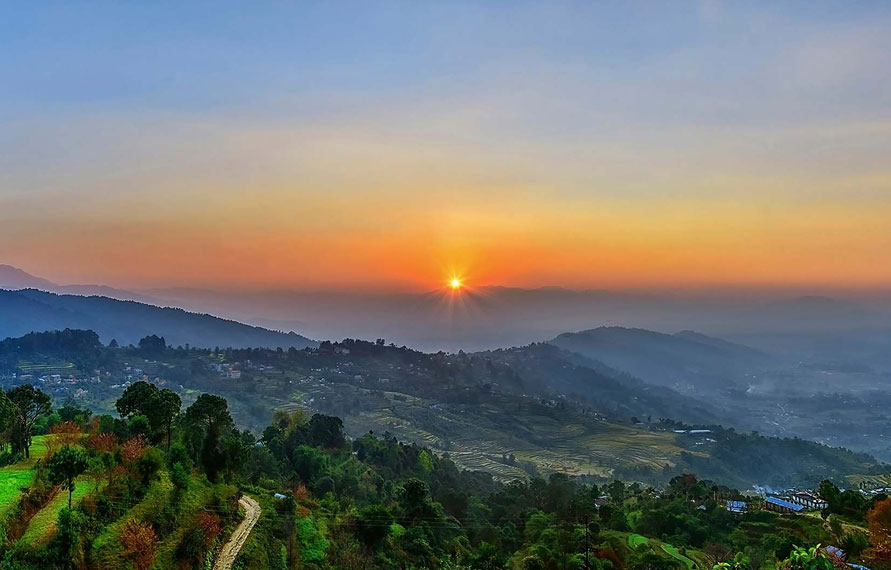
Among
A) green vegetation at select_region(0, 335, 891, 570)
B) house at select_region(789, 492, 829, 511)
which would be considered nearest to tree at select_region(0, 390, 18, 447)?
green vegetation at select_region(0, 335, 891, 570)

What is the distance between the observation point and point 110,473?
15641mm

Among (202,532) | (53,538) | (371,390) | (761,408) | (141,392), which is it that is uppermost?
(141,392)

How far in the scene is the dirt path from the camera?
51.3 feet

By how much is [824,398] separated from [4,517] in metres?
189

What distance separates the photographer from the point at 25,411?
741 inches

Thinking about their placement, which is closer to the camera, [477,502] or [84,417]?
[84,417]

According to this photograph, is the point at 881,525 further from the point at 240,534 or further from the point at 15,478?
the point at 15,478

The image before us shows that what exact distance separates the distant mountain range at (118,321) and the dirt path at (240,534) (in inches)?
6622

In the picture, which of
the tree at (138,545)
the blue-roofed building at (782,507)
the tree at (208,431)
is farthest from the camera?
the blue-roofed building at (782,507)

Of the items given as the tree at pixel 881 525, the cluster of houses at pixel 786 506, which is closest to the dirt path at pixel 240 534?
the tree at pixel 881 525

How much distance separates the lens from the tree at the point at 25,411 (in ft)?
59.2

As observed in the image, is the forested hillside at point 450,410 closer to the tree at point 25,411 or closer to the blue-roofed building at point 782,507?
the blue-roofed building at point 782,507

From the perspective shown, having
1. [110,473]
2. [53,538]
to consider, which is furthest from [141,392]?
[53,538]

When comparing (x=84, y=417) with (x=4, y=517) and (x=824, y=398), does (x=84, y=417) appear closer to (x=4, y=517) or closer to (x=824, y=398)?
(x=4, y=517)
